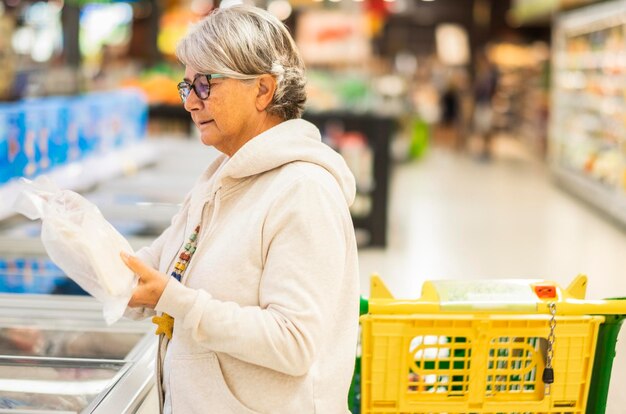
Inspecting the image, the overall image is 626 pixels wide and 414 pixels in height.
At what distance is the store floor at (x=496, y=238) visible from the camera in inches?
270

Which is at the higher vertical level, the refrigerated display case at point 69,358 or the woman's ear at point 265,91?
the woman's ear at point 265,91

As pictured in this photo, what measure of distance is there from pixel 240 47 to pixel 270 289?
19.4 inches

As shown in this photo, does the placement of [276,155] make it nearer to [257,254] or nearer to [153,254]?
[257,254]

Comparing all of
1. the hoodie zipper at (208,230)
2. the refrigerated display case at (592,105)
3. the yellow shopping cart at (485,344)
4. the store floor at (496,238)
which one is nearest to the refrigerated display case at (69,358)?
the hoodie zipper at (208,230)

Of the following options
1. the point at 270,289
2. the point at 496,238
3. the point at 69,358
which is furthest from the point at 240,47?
the point at 496,238

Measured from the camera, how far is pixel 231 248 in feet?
5.28

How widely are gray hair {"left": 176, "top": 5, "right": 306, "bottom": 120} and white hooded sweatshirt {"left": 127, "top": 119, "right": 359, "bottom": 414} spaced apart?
130 millimetres

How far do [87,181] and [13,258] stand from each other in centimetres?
137

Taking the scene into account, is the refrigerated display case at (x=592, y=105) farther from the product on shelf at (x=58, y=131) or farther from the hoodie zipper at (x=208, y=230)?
the hoodie zipper at (x=208, y=230)

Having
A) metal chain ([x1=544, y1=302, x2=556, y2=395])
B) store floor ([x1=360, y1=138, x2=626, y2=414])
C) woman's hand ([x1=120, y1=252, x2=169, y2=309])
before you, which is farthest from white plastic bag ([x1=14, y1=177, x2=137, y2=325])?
store floor ([x1=360, y1=138, x2=626, y2=414])

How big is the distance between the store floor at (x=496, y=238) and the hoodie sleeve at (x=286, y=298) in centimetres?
294

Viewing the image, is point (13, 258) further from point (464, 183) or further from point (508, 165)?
point (508, 165)

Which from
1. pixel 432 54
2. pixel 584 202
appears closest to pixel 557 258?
pixel 584 202

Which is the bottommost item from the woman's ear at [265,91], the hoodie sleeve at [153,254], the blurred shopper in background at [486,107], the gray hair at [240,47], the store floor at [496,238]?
the store floor at [496,238]
